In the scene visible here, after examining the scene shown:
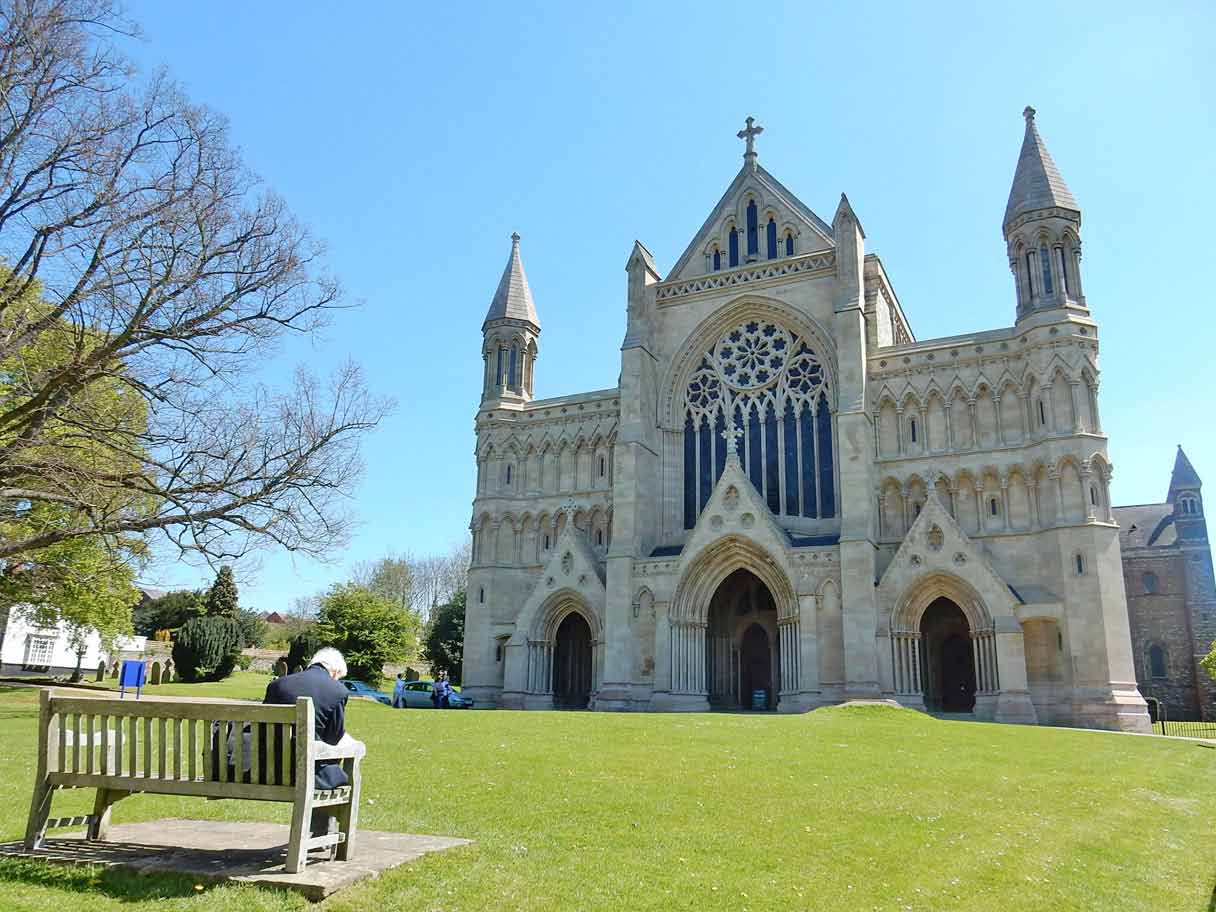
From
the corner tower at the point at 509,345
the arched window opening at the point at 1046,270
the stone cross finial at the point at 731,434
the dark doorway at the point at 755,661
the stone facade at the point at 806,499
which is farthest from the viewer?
the corner tower at the point at 509,345

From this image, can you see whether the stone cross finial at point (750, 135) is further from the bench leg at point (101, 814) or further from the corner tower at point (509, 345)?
the bench leg at point (101, 814)

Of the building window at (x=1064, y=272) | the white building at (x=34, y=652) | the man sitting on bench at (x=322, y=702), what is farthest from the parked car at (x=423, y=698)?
the man sitting on bench at (x=322, y=702)

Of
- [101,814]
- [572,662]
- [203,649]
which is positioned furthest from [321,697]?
[203,649]

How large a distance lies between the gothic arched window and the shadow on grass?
33688 millimetres

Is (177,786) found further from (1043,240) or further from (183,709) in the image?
(1043,240)

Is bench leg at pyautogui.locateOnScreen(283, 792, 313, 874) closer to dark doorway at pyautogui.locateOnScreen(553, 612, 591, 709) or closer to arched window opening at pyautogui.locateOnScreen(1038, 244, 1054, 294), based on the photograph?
arched window opening at pyautogui.locateOnScreen(1038, 244, 1054, 294)

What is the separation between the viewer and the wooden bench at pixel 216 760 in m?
6.81

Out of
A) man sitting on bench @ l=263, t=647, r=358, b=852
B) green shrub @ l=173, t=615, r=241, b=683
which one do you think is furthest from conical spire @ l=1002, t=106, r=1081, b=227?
green shrub @ l=173, t=615, r=241, b=683

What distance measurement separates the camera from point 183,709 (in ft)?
23.8

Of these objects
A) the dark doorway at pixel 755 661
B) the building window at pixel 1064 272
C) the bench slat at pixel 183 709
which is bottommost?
the bench slat at pixel 183 709

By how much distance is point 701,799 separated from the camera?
11.0m

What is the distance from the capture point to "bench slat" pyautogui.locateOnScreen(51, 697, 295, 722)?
690 centimetres

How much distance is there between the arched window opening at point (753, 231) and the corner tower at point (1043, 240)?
10.3 metres

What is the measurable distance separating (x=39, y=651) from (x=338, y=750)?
67764mm
